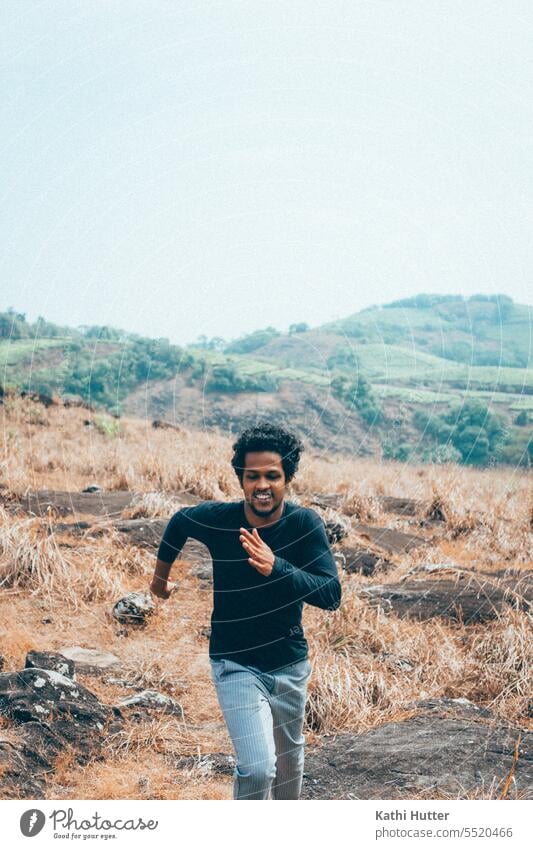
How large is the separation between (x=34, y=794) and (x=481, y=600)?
427 centimetres

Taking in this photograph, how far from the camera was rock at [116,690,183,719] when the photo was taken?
5.62 meters

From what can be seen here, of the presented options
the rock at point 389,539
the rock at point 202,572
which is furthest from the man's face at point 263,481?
the rock at point 389,539

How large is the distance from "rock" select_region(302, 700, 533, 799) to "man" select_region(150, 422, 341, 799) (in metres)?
1.22

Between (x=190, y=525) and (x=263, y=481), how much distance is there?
1.21 feet

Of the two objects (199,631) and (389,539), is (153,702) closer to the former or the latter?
(199,631)

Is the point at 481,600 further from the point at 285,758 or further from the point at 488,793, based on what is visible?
the point at 285,758

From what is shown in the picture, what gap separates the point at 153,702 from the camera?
5738 mm

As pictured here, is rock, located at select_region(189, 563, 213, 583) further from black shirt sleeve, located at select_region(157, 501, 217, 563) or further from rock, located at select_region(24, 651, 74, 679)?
black shirt sleeve, located at select_region(157, 501, 217, 563)

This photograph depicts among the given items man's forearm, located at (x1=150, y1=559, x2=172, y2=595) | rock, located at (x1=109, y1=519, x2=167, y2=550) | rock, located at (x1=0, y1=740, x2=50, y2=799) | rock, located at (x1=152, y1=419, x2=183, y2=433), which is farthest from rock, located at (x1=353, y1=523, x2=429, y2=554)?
man's forearm, located at (x1=150, y1=559, x2=172, y2=595)

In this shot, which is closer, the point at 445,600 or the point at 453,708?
the point at 453,708

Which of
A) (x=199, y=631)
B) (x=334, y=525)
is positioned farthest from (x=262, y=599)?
(x=334, y=525)

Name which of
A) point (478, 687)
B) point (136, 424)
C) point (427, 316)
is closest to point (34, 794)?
point (478, 687)

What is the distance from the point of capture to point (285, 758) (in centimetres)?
378

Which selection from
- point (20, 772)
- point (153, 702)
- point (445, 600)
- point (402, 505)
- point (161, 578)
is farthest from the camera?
point (402, 505)
